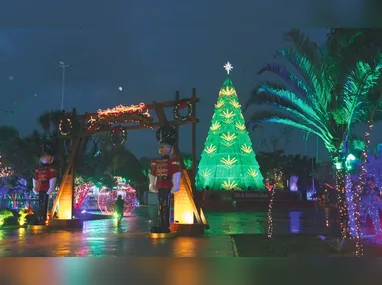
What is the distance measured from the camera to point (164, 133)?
15570mm

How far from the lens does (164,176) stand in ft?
50.2

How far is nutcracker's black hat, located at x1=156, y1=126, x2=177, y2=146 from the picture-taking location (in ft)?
50.8

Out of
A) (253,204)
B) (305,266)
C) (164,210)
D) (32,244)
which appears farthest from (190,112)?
(253,204)

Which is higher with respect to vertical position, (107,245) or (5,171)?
(5,171)

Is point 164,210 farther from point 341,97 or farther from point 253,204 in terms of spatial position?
point 253,204

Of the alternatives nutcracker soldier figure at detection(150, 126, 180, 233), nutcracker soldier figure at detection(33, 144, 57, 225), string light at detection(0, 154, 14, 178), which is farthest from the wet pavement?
string light at detection(0, 154, 14, 178)

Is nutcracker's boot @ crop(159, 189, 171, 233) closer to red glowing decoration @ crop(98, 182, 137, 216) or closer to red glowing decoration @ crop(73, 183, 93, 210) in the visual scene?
red glowing decoration @ crop(73, 183, 93, 210)

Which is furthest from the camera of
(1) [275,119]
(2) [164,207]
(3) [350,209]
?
(1) [275,119]

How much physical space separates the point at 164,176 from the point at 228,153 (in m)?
29.2

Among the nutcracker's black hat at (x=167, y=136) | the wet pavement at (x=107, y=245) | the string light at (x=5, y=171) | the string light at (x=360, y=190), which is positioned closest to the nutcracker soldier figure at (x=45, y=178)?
the wet pavement at (x=107, y=245)

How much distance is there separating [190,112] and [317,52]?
183 inches

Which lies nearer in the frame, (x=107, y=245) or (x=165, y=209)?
(x=107, y=245)

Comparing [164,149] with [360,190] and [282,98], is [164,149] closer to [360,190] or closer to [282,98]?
[282,98]

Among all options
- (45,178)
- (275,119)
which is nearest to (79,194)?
(45,178)
